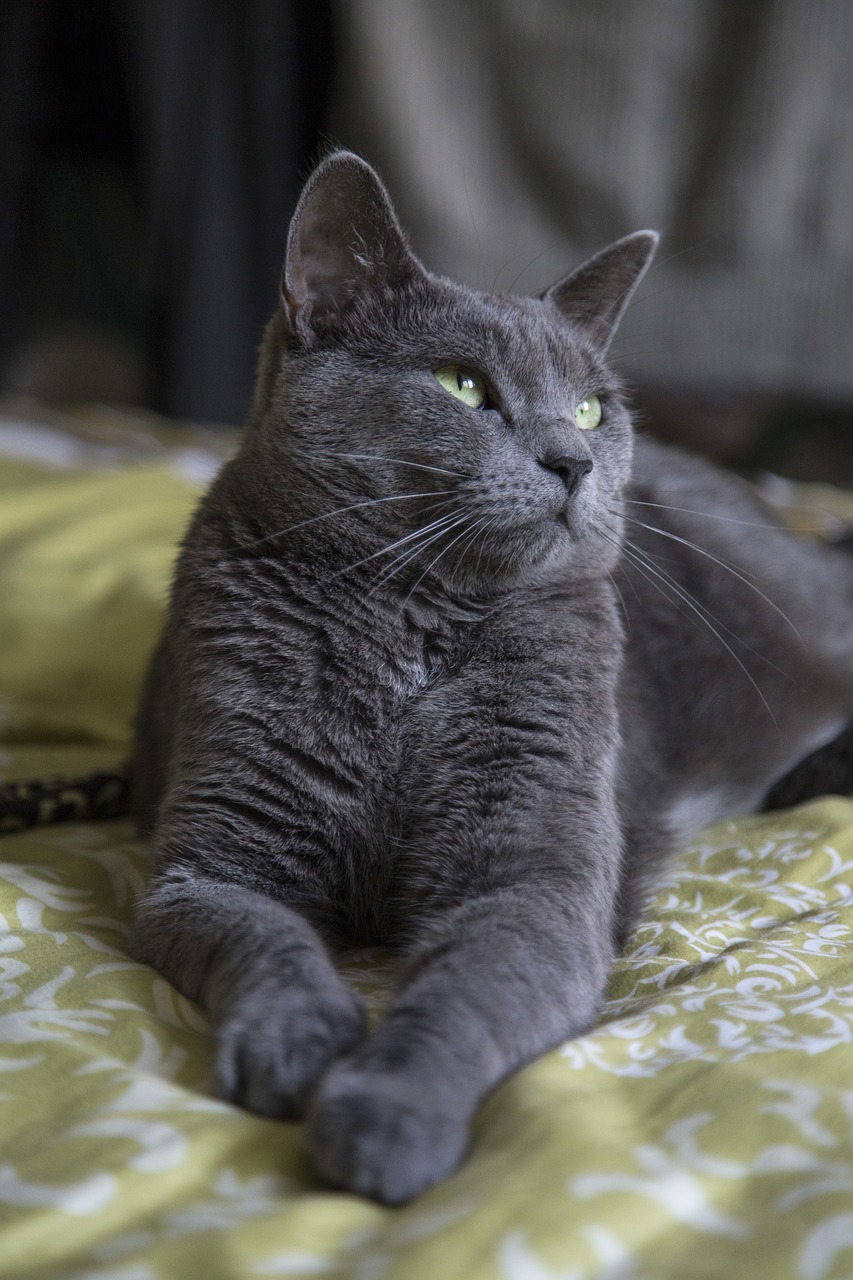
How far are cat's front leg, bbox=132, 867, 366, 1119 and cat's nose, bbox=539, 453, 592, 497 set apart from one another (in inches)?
19.6

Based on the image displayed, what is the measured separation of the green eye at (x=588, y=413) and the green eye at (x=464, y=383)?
14 cm

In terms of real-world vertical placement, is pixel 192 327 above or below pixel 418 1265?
above

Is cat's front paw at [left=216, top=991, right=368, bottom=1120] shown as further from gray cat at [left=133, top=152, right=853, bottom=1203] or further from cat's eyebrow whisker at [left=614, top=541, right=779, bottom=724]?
cat's eyebrow whisker at [left=614, top=541, right=779, bottom=724]

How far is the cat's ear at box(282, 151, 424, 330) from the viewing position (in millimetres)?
1135

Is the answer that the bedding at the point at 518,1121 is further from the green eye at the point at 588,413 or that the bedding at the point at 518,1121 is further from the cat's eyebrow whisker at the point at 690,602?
the green eye at the point at 588,413

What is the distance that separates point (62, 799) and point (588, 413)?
32.1 inches

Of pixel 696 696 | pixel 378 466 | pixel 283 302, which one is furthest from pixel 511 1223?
pixel 696 696

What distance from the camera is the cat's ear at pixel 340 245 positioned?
113 centimetres

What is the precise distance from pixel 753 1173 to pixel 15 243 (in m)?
4.13

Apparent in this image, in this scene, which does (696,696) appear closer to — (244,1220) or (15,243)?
(244,1220)

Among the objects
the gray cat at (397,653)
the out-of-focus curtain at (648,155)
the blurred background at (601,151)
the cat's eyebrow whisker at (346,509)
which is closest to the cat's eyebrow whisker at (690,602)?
the gray cat at (397,653)

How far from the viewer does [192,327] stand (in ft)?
11.2

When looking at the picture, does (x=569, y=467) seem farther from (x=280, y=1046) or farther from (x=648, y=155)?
(x=648, y=155)

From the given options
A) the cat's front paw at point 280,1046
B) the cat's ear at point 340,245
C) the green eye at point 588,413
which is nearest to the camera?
the cat's front paw at point 280,1046
